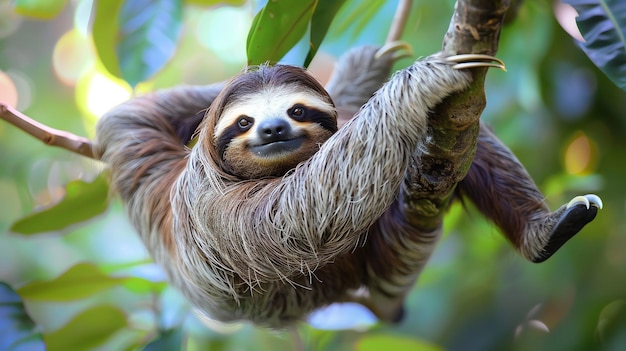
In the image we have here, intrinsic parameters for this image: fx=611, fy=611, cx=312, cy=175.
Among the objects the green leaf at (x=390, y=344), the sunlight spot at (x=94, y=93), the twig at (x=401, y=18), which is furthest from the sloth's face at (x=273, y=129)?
Answer: the sunlight spot at (x=94, y=93)

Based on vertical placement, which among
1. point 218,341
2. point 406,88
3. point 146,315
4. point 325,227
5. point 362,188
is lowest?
point 218,341

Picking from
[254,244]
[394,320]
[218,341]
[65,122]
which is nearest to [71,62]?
[65,122]

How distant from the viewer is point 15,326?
12.1 ft

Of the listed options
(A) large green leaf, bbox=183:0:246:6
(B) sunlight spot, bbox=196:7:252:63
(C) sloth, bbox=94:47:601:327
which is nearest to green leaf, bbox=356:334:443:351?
(C) sloth, bbox=94:47:601:327

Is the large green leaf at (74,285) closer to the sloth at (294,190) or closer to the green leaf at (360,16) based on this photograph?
the sloth at (294,190)

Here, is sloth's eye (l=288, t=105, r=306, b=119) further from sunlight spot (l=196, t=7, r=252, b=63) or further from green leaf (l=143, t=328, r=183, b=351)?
sunlight spot (l=196, t=7, r=252, b=63)

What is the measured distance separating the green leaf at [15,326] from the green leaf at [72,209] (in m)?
0.49

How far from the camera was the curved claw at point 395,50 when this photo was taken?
450cm

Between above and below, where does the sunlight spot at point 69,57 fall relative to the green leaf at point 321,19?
below

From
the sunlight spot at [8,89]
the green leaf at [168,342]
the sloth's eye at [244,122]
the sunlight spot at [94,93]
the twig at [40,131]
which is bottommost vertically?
the green leaf at [168,342]

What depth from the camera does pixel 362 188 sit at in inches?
94.5

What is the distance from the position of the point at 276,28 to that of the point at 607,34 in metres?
1.49

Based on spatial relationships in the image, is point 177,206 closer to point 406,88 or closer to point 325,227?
point 325,227

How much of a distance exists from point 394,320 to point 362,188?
2832mm
